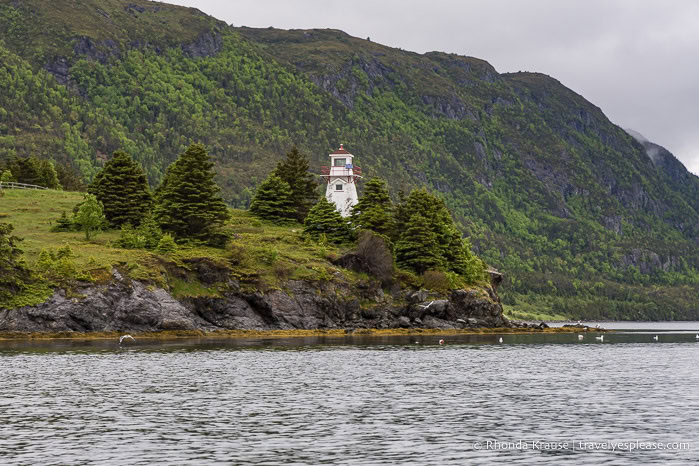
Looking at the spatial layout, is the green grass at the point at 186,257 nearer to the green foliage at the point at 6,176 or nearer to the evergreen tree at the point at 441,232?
the evergreen tree at the point at 441,232

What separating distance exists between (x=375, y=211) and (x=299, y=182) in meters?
22.9

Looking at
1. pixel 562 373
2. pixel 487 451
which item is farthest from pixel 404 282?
pixel 487 451

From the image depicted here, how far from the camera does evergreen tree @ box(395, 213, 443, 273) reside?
14775 centimetres

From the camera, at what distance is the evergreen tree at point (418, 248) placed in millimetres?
147750

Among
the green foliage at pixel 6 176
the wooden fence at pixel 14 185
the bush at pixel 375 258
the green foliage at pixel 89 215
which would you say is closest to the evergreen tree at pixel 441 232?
the bush at pixel 375 258

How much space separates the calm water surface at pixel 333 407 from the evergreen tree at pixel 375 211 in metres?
59.6

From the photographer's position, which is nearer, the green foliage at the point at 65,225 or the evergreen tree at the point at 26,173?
the green foliage at the point at 65,225

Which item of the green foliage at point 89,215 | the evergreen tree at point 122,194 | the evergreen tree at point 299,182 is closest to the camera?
the green foliage at point 89,215

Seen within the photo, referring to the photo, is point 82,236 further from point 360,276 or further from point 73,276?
point 360,276

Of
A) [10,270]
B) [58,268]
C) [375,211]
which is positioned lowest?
[10,270]

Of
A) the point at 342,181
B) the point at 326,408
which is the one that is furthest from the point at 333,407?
the point at 342,181

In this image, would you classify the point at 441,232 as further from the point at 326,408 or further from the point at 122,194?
the point at 326,408

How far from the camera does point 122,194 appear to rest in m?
147

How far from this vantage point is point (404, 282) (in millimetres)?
142375
